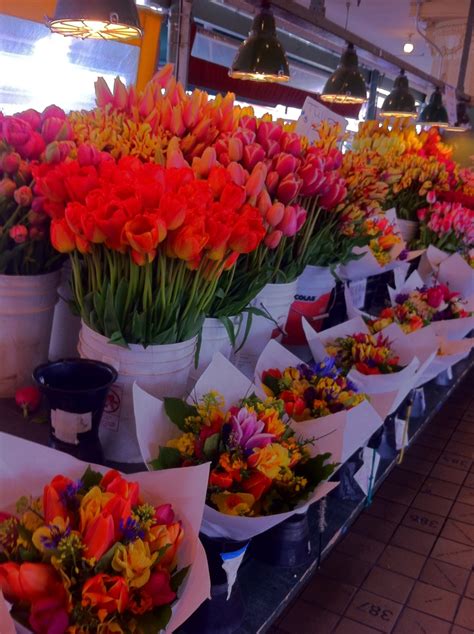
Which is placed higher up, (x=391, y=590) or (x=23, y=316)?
(x=23, y=316)

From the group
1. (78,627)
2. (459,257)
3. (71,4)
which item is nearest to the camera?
(78,627)

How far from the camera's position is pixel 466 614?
6.19 ft

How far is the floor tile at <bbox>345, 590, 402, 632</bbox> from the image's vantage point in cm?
180

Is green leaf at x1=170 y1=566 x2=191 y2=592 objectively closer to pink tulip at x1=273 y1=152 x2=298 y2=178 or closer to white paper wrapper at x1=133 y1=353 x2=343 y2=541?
white paper wrapper at x1=133 y1=353 x2=343 y2=541

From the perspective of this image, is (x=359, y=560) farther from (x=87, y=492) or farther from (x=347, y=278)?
(x=87, y=492)

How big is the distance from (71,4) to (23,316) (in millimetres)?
1750

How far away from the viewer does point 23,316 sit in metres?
1.40

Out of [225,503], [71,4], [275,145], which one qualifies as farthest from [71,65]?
[225,503]

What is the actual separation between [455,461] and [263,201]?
1.97 metres

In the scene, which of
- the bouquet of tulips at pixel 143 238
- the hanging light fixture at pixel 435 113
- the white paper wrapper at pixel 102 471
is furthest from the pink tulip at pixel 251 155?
the hanging light fixture at pixel 435 113

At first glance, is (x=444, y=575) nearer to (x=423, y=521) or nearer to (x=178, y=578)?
(x=423, y=521)

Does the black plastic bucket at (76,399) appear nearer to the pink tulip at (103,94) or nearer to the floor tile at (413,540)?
the pink tulip at (103,94)

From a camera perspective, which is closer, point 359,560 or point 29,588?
point 29,588

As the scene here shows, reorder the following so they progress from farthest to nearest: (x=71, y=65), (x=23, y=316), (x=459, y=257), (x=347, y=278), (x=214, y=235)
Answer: (x=71, y=65) < (x=459, y=257) < (x=347, y=278) < (x=23, y=316) < (x=214, y=235)
